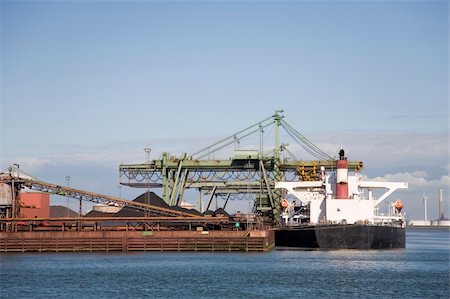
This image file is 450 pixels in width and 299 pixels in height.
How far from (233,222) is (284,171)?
35.5 metres

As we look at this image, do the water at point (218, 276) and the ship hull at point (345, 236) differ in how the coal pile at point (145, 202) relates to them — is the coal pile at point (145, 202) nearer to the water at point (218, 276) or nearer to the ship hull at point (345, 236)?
the ship hull at point (345, 236)

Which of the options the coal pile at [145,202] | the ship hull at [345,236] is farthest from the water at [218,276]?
the coal pile at [145,202]

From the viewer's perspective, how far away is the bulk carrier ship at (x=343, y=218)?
82281 millimetres

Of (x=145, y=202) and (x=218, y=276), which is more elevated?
(x=145, y=202)

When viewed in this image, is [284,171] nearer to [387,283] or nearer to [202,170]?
[202,170]

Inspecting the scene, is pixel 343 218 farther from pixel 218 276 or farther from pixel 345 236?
pixel 218 276

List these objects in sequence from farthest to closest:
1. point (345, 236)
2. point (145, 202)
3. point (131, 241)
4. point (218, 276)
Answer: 1. point (145, 202)
2. point (345, 236)
3. point (131, 241)
4. point (218, 276)

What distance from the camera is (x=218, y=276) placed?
54.0 meters

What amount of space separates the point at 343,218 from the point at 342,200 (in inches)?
75.7

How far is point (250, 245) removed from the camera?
75.5 meters

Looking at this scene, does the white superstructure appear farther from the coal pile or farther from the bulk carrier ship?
the coal pile

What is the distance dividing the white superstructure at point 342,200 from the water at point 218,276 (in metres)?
12.0

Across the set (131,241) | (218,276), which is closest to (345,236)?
(131,241)

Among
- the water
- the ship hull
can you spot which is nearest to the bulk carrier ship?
the ship hull
